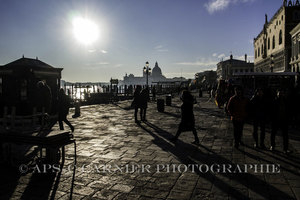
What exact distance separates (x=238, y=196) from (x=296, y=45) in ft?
110

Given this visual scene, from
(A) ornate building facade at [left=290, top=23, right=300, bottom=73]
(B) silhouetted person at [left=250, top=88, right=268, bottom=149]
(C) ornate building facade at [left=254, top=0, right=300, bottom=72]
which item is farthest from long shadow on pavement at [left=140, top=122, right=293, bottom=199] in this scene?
(A) ornate building facade at [left=290, top=23, right=300, bottom=73]

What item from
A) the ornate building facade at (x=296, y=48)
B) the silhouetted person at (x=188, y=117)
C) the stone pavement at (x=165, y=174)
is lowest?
the stone pavement at (x=165, y=174)

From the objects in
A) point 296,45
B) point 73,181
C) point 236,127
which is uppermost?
point 296,45

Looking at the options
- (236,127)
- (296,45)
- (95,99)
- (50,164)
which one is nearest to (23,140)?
(50,164)

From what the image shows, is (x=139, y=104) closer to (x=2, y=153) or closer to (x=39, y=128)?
(x=39, y=128)

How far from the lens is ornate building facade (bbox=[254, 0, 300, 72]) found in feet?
116

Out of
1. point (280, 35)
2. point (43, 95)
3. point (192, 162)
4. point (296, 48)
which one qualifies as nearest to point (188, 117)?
point (192, 162)

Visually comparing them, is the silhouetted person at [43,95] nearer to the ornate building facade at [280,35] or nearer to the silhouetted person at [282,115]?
the silhouetted person at [282,115]

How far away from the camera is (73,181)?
414 cm

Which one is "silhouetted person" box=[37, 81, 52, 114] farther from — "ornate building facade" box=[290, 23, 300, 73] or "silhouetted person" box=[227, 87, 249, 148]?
"ornate building facade" box=[290, 23, 300, 73]

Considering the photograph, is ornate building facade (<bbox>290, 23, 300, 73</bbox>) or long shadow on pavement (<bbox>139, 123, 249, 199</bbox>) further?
ornate building facade (<bbox>290, 23, 300, 73</bbox>)

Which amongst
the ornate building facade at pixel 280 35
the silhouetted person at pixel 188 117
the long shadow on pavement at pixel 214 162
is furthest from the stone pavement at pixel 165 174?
the ornate building facade at pixel 280 35

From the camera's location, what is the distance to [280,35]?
3888 centimetres

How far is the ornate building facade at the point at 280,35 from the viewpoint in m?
35.3
